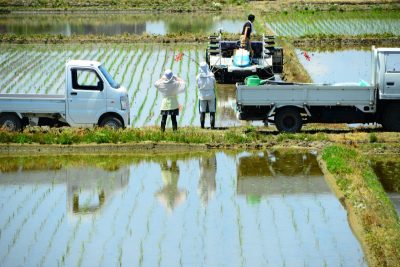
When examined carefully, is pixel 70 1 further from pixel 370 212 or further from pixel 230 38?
pixel 370 212

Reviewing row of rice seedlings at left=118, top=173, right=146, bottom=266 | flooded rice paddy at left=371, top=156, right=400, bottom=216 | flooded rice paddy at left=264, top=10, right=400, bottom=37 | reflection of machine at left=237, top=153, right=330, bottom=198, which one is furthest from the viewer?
flooded rice paddy at left=264, top=10, right=400, bottom=37

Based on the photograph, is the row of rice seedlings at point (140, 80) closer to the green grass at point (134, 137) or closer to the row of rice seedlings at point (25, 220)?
the green grass at point (134, 137)

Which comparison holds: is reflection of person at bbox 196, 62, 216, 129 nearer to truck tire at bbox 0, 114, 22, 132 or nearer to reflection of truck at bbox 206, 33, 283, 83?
truck tire at bbox 0, 114, 22, 132

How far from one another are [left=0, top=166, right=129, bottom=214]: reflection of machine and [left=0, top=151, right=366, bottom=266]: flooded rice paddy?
1cm

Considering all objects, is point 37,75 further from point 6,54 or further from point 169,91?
point 169,91

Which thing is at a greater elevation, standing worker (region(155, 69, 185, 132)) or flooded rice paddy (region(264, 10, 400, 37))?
flooded rice paddy (region(264, 10, 400, 37))

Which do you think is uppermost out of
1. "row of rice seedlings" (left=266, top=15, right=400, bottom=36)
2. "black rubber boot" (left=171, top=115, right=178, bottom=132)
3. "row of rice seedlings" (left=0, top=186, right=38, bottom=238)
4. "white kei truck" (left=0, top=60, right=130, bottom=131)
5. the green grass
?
"row of rice seedlings" (left=266, top=15, right=400, bottom=36)

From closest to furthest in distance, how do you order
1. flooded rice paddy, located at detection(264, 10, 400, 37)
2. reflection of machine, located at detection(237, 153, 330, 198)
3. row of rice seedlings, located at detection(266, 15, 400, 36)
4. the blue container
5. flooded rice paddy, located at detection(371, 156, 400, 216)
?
flooded rice paddy, located at detection(371, 156, 400, 216) → reflection of machine, located at detection(237, 153, 330, 198) → the blue container → row of rice seedlings, located at detection(266, 15, 400, 36) → flooded rice paddy, located at detection(264, 10, 400, 37)

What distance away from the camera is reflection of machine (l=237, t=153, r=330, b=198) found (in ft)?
40.5

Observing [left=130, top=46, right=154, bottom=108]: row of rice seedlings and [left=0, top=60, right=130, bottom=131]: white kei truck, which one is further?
[left=130, top=46, right=154, bottom=108]: row of rice seedlings

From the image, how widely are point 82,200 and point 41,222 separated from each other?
1.10 metres

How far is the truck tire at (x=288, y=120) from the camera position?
1567 cm

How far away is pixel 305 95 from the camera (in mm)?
15531

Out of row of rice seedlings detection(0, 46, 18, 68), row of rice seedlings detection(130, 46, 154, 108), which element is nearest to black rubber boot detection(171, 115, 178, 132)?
row of rice seedlings detection(130, 46, 154, 108)
